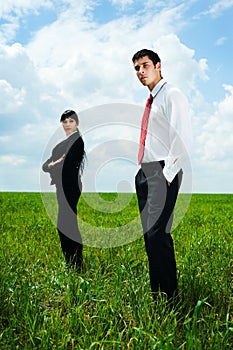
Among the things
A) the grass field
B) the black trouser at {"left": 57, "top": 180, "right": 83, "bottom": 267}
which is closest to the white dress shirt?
the grass field

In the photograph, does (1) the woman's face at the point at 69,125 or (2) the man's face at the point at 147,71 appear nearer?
(2) the man's face at the point at 147,71

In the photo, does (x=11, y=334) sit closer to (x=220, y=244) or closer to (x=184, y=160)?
(x=184, y=160)

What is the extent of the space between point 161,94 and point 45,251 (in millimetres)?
3629

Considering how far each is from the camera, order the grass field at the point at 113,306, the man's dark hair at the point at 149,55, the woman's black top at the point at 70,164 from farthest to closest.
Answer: the woman's black top at the point at 70,164
the man's dark hair at the point at 149,55
the grass field at the point at 113,306

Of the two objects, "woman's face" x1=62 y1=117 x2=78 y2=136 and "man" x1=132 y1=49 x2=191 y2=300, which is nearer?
"man" x1=132 y1=49 x2=191 y2=300

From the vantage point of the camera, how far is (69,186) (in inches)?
217

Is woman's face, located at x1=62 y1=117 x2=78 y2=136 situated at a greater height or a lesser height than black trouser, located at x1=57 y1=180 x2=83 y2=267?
greater

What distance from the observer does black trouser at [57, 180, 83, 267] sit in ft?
18.2

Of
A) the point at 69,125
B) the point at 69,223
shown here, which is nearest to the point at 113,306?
the point at 69,223

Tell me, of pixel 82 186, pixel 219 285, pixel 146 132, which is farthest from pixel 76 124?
pixel 219 285

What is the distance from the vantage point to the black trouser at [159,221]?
402 cm

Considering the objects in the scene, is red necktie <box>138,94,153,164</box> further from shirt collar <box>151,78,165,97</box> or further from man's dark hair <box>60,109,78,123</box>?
man's dark hair <box>60,109,78,123</box>

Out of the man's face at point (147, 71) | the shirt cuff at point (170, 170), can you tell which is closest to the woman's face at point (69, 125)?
the man's face at point (147, 71)

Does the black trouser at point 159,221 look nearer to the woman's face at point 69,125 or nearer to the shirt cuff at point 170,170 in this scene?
the shirt cuff at point 170,170
